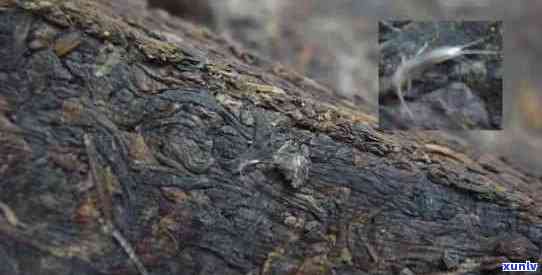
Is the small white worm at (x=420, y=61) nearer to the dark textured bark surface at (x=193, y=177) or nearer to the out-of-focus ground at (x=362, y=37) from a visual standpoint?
the dark textured bark surface at (x=193, y=177)

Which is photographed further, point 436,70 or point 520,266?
point 436,70

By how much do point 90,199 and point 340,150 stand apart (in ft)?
3.19

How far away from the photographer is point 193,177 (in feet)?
6.39

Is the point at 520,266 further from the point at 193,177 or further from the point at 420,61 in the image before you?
the point at 193,177

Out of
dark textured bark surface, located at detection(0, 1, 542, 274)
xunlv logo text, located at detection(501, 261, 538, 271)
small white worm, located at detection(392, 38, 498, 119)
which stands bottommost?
xunlv logo text, located at detection(501, 261, 538, 271)

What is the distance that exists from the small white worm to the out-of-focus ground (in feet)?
5.24

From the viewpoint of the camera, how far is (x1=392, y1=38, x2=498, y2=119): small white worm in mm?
2439

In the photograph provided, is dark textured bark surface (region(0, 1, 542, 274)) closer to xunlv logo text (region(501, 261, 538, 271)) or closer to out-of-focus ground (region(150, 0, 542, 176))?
xunlv logo text (region(501, 261, 538, 271))

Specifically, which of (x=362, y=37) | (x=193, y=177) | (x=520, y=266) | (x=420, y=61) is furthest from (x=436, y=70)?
(x=362, y=37)

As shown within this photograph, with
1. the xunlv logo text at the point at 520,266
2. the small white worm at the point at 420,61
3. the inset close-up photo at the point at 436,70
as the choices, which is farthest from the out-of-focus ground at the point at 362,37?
the xunlv logo text at the point at 520,266

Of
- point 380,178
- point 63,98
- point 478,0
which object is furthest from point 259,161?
point 478,0

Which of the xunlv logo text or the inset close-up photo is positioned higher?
the inset close-up photo

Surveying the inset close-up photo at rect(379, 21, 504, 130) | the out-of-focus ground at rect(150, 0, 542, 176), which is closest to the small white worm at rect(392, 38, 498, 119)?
the inset close-up photo at rect(379, 21, 504, 130)

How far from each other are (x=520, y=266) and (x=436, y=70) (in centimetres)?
95
